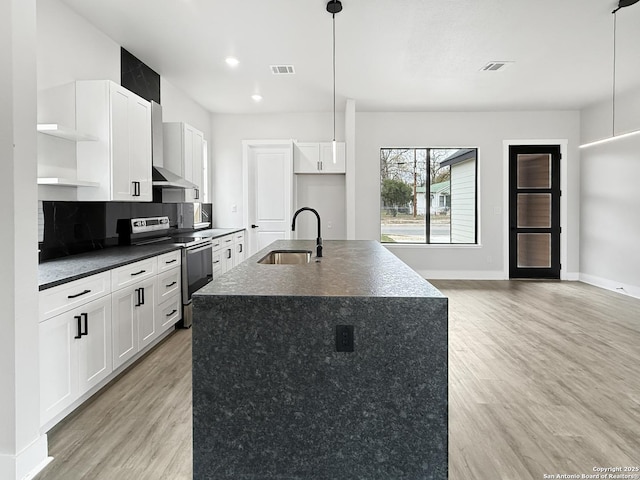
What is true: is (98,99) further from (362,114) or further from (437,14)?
(362,114)

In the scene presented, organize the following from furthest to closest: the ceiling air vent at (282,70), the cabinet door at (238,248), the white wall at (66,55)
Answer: the cabinet door at (238,248), the ceiling air vent at (282,70), the white wall at (66,55)

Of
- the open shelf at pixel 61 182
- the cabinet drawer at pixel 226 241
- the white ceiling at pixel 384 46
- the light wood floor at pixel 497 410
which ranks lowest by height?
the light wood floor at pixel 497 410

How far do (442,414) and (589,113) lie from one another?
6.72 meters

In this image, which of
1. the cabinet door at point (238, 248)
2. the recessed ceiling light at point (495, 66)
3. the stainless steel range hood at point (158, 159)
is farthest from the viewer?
the cabinet door at point (238, 248)

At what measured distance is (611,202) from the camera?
575cm

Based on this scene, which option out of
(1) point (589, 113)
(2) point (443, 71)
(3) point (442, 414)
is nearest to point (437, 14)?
(2) point (443, 71)

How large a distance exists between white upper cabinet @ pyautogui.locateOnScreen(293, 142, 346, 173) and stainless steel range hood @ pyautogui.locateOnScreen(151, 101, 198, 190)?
85.7 inches

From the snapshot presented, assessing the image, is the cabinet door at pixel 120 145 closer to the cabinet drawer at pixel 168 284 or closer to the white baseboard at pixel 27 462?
the cabinet drawer at pixel 168 284

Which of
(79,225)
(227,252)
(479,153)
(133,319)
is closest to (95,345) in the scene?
(133,319)

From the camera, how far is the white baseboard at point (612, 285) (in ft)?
17.6

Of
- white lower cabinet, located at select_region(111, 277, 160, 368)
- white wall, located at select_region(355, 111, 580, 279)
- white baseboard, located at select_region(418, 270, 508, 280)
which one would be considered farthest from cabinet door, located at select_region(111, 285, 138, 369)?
white baseboard, located at select_region(418, 270, 508, 280)

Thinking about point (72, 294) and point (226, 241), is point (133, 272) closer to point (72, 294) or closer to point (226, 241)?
point (72, 294)

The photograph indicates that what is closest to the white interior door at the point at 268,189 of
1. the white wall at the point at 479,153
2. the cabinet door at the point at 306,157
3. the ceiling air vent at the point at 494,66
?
the cabinet door at the point at 306,157

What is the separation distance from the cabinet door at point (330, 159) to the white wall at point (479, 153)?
51 centimetres
